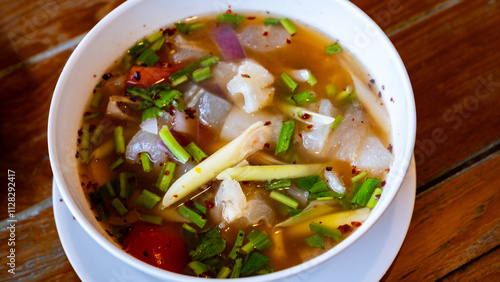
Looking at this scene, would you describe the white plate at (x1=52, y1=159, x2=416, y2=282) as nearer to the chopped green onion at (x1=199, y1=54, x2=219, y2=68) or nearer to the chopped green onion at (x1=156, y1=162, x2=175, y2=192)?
the chopped green onion at (x1=156, y1=162, x2=175, y2=192)

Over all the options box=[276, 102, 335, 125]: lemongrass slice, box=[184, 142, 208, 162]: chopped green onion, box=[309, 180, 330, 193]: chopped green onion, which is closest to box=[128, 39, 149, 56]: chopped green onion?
box=[184, 142, 208, 162]: chopped green onion

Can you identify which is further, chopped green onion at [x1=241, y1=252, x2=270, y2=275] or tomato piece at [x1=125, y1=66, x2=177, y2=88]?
tomato piece at [x1=125, y1=66, x2=177, y2=88]

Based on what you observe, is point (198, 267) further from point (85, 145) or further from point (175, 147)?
point (85, 145)

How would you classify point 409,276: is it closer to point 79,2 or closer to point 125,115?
point 125,115

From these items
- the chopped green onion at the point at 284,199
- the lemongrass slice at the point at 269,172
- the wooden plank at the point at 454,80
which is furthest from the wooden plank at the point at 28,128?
the wooden plank at the point at 454,80

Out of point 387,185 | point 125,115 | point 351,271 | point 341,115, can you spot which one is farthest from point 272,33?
point 351,271

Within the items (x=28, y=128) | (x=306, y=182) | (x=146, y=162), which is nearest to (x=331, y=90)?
(x=306, y=182)

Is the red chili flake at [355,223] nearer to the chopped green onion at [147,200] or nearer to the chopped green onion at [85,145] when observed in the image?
the chopped green onion at [147,200]
